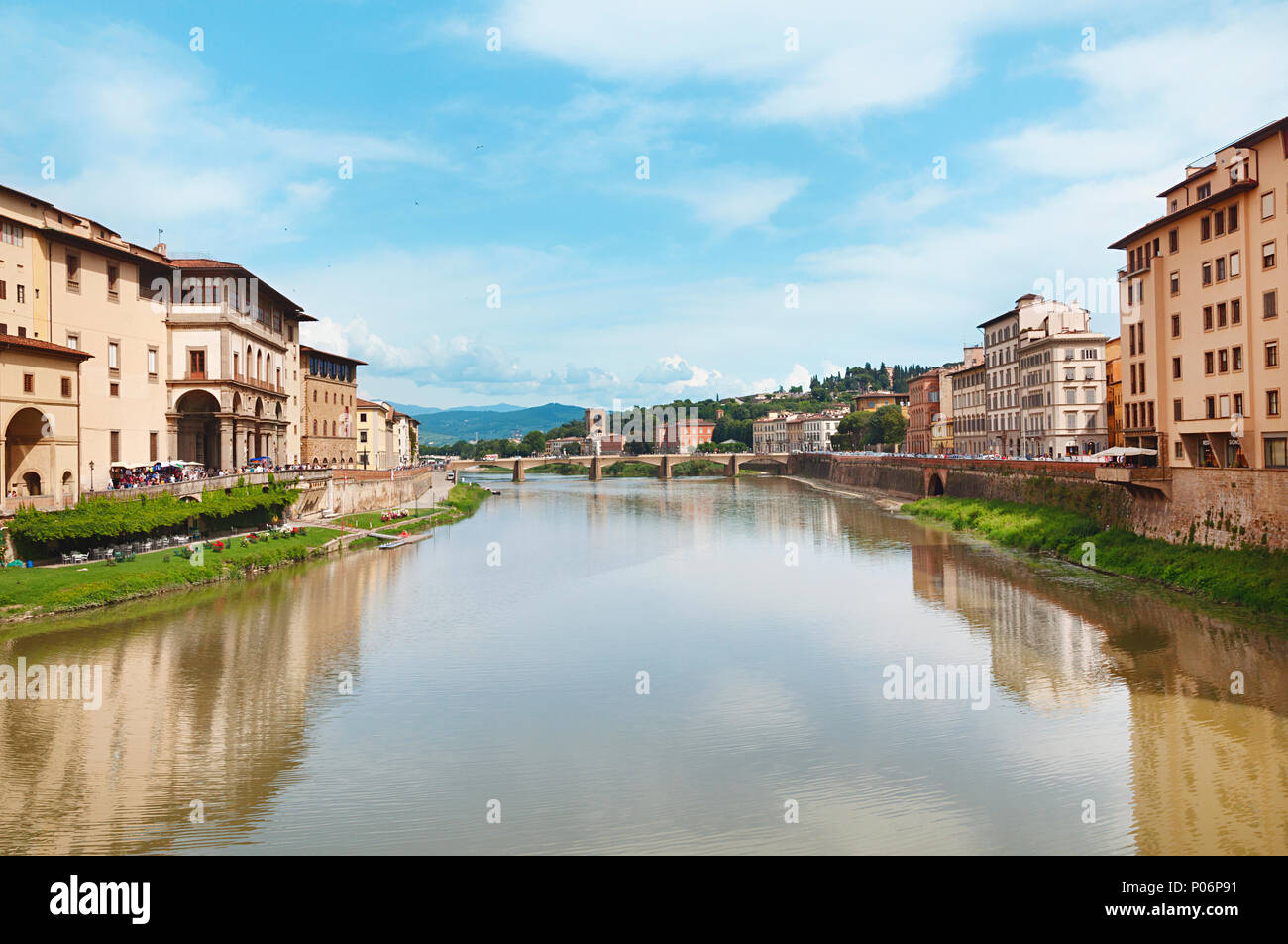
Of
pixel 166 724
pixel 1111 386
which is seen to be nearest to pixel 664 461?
pixel 1111 386

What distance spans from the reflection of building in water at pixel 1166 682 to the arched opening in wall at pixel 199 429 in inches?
1578

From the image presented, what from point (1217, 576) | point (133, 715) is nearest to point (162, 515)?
point (133, 715)

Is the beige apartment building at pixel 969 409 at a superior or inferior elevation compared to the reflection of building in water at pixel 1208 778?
superior

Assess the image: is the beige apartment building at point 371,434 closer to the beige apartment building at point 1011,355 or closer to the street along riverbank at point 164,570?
the street along riverbank at point 164,570

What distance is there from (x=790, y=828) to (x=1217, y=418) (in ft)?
101

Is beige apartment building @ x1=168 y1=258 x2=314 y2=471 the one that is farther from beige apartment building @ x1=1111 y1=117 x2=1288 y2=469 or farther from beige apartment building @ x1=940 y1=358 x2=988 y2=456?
beige apartment building @ x1=940 y1=358 x2=988 y2=456

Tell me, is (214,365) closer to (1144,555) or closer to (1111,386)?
(1144,555)

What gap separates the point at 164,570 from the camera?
32688 mm

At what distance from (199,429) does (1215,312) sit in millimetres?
51037

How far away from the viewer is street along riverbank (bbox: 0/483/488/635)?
27.1 metres

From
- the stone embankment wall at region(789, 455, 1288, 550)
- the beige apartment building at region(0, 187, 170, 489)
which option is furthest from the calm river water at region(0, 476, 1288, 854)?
the beige apartment building at region(0, 187, 170, 489)

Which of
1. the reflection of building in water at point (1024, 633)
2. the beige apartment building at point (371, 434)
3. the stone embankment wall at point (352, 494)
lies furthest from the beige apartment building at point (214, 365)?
the reflection of building in water at point (1024, 633)

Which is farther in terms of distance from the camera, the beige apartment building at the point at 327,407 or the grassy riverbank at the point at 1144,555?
the beige apartment building at the point at 327,407

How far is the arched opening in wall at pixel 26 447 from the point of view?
33906 mm
